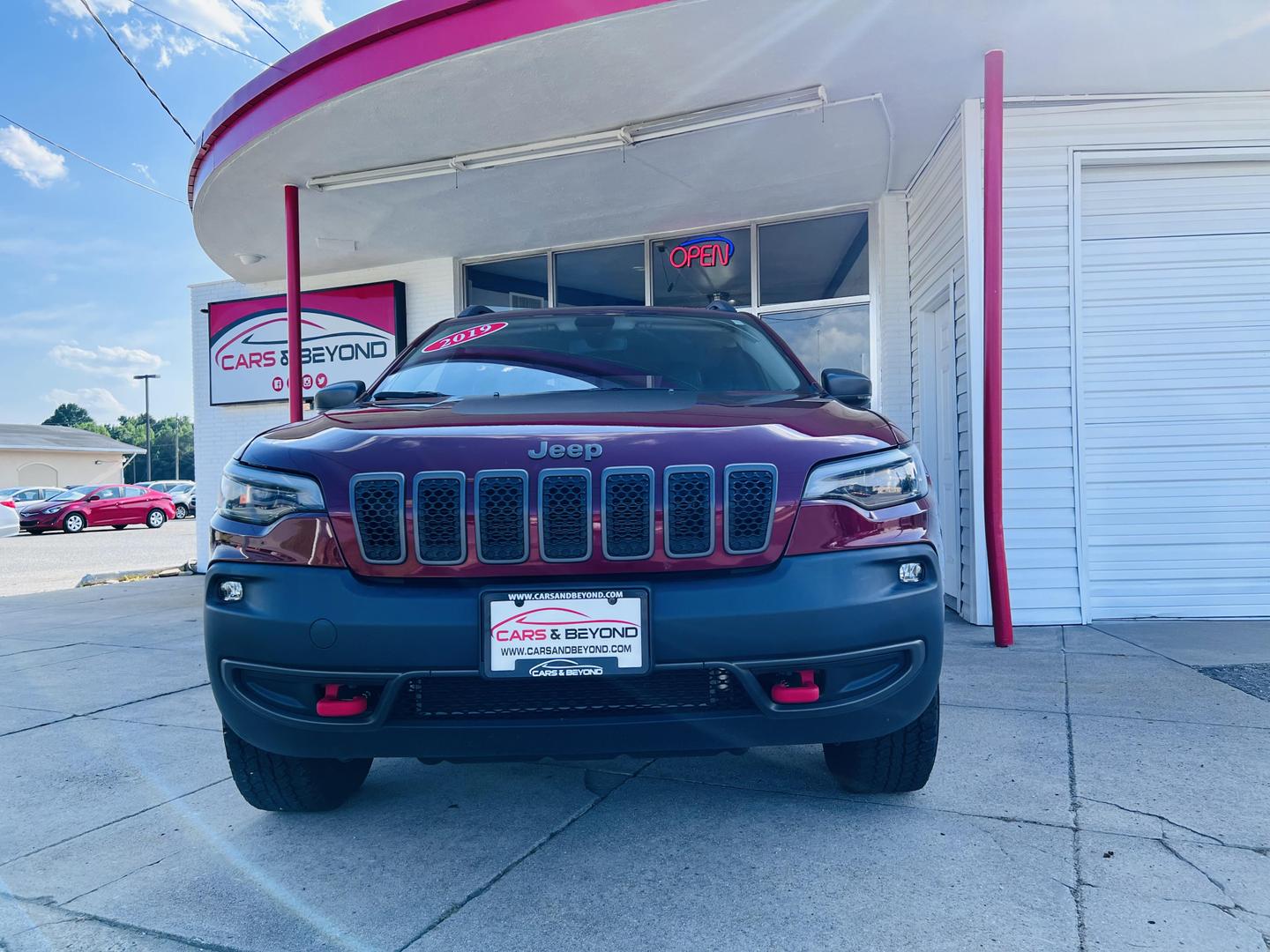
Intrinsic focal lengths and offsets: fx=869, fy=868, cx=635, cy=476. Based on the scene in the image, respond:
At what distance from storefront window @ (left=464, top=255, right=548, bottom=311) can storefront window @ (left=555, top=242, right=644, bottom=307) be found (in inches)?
8.9

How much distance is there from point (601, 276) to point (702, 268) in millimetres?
1152

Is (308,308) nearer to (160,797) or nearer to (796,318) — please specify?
(796,318)

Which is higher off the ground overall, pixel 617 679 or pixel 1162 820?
pixel 617 679

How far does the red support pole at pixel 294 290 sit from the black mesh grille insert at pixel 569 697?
548 cm

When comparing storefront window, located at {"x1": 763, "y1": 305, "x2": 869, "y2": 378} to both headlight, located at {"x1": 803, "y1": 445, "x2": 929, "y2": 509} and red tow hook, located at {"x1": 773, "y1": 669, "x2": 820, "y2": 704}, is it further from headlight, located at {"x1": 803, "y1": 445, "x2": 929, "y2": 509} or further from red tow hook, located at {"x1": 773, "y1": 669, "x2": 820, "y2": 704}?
red tow hook, located at {"x1": 773, "y1": 669, "x2": 820, "y2": 704}

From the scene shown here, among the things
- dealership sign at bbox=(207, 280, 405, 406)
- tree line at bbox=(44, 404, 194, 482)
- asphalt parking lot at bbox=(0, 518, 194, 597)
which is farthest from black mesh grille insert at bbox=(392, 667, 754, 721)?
tree line at bbox=(44, 404, 194, 482)

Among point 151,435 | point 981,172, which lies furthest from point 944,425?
point 151,435

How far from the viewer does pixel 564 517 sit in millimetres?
2037

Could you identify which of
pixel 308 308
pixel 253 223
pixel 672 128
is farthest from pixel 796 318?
pixel 308 308

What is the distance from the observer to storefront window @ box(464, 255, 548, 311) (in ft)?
30.0

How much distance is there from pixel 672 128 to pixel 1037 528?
11.4ft

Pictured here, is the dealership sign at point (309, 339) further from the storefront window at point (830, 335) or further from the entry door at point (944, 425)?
the entry door at point (944, 425)

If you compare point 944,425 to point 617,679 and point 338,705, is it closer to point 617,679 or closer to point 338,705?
point 617,679

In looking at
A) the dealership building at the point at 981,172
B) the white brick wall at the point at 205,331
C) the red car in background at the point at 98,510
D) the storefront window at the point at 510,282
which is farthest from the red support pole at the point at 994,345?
the red car in background at the point at 98,510
